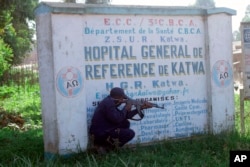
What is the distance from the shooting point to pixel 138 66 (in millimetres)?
6973

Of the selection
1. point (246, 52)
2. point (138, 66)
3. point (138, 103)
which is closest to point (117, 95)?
point (138, 103)

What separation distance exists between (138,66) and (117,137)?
1197 mm

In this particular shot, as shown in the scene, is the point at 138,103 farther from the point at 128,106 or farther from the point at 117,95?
Result: the point at 117,95

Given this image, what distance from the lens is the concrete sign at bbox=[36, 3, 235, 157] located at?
248 inches

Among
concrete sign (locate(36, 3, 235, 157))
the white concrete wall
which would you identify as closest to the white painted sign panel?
concrete sign (locate(36, 3, 235, 157))

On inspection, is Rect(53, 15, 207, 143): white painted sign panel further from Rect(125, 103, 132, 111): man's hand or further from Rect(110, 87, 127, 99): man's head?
Rect(125, 103, 132, 111): man's hand

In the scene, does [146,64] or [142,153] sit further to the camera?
[146,64]

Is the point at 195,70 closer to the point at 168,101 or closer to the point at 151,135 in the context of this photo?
the point at 168,101

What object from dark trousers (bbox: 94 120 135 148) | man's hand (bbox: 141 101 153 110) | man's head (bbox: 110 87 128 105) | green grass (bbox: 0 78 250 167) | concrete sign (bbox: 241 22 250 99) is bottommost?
green grass (bbox: 0 78 250 167)

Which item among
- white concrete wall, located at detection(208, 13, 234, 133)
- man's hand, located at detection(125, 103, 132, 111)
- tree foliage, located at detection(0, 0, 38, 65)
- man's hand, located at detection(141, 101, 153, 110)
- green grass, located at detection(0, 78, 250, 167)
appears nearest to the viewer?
green grass, located at detection(0, 78, 250, 167)

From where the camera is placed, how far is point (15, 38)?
1962cm

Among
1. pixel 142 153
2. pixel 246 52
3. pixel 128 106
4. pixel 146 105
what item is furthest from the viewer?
pixel 246 52

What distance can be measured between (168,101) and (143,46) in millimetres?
960

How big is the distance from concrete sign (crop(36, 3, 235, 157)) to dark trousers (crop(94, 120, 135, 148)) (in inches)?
9.8
